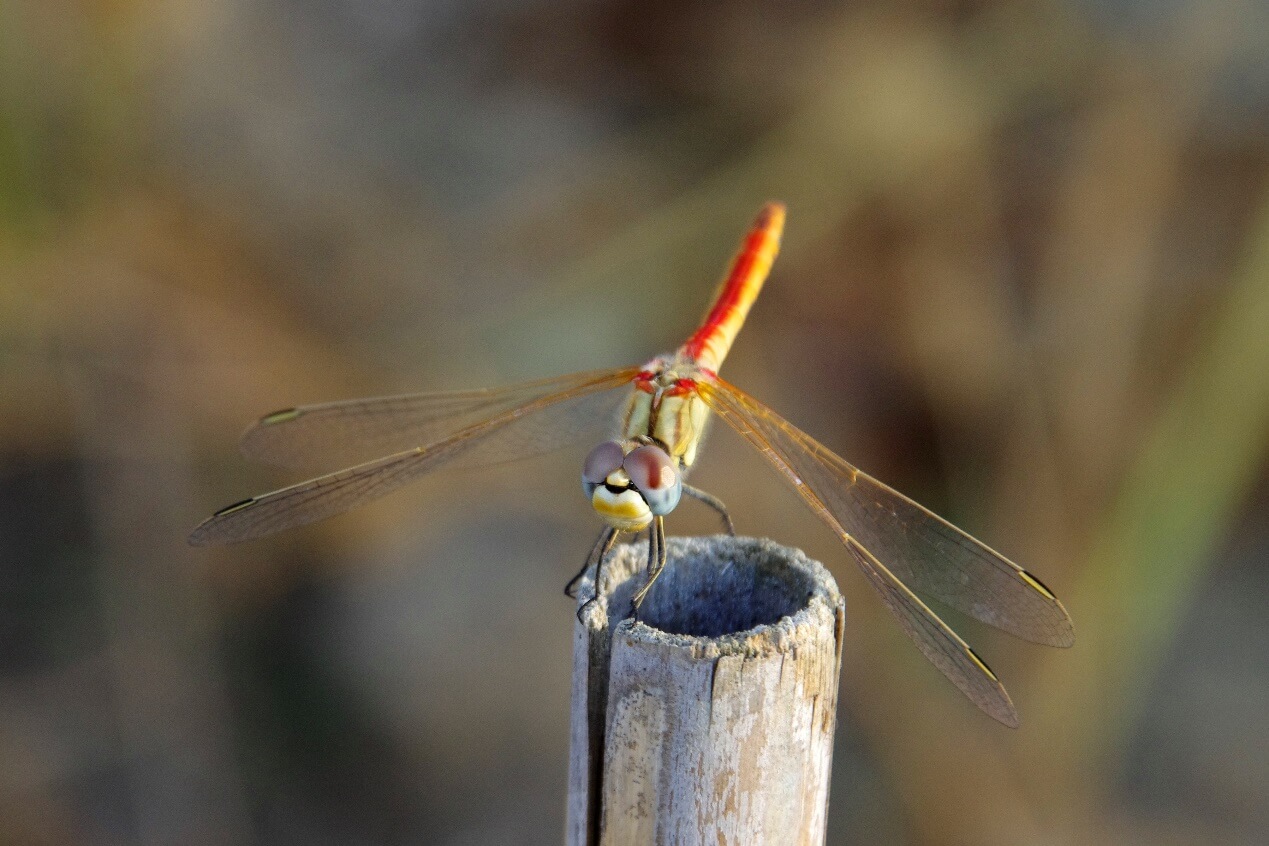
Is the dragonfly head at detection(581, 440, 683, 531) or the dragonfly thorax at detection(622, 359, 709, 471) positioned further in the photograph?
the dragonfly thorax at detection(622, 359, 709, 471)

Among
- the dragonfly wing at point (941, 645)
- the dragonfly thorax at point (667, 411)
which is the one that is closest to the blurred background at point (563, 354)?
the dragonfly thorax at point (667, 411)

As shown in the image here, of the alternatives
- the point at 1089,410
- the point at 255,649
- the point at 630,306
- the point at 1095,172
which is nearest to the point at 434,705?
the point at 255,649

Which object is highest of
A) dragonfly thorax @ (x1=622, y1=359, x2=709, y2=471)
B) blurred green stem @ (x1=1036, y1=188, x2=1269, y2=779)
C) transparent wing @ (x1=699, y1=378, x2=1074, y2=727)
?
dragonfly thorax @ (x1=622, y1=359, x2=709, y2=471)

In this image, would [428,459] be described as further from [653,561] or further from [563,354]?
[563,354]

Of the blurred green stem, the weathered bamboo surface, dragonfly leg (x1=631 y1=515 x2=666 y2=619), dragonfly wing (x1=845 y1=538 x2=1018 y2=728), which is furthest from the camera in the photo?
the blurred green stem

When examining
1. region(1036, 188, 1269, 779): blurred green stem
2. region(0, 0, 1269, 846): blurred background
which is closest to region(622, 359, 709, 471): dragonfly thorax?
region(0, 0, 1269, 846): blurred background

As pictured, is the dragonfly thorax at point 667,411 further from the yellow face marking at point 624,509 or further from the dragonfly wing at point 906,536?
the yellow face marking at point 624,509

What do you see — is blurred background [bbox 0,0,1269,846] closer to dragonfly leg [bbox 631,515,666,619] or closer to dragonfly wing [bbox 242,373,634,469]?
dragonfly wing [bbox 242,373,634,469]
